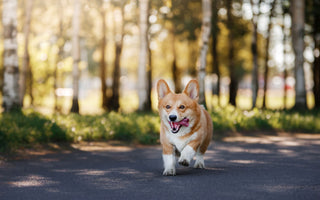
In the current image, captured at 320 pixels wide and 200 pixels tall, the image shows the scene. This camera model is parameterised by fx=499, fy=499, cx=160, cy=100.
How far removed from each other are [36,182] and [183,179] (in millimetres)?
2208

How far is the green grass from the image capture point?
11859mm

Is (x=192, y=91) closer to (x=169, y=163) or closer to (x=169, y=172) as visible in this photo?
(x=169, y=163)

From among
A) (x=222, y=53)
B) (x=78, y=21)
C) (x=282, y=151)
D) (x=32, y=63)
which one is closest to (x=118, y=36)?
(x=32, y=63)

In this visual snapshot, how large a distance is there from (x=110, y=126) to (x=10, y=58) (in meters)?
3.71

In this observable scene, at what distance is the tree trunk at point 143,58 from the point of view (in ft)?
60.8

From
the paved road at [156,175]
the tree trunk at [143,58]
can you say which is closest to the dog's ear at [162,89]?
the paved road at [156,175]

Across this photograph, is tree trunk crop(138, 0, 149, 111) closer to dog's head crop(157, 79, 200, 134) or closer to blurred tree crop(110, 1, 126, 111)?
blurred tree crop(110, 1, 126, 111)

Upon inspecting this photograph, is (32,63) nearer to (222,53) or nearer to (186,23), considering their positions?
(186,23)

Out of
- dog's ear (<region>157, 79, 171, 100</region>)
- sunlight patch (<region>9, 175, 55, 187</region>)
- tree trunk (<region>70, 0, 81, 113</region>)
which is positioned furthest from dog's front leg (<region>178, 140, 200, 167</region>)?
tree trunk (<region>70, 0, 81, 113</region>)

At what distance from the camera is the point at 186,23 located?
2953 centimetres

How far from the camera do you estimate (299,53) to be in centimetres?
2058

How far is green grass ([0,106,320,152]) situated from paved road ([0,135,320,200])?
98 cm

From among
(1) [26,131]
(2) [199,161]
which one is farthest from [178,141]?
(1) [26,131]

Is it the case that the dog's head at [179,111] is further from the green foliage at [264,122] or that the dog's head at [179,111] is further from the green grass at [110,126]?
the green foliage at [264,122]
